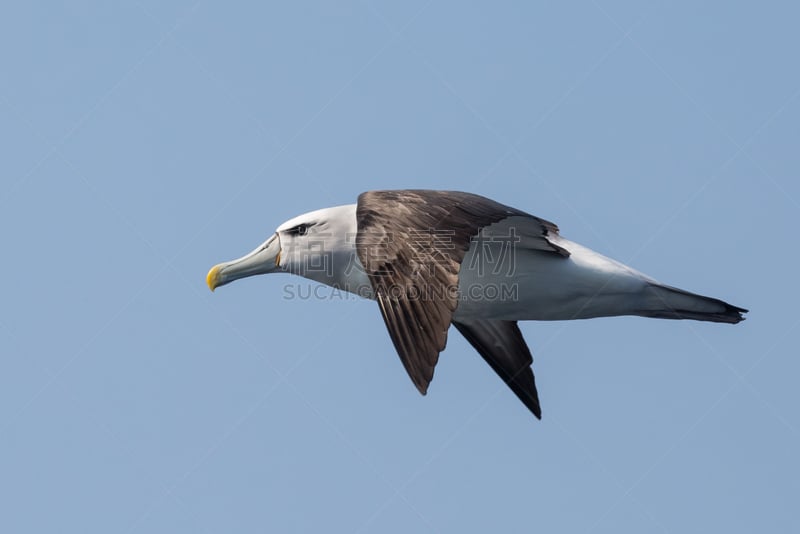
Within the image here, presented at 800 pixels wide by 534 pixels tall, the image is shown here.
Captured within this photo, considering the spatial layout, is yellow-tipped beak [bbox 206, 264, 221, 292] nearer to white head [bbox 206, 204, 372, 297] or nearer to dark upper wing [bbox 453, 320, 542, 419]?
white head [bbox 206, 204, 372, 297]

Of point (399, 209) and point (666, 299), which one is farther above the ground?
point (666, 299)

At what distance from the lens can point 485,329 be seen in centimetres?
2036

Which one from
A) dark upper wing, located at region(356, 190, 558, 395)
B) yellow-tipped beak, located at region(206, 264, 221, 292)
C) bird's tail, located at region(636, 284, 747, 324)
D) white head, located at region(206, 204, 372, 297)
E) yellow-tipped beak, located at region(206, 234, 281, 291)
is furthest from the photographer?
yellow-tipped beak, located at region(206, 264, 221, 292)

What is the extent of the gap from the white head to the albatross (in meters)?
0.01

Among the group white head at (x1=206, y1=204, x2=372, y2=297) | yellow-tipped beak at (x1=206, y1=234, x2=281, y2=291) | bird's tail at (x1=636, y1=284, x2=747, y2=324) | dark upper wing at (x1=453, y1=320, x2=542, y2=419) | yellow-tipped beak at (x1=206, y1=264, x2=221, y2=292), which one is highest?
bird's tail at (x1=636, y1=284, x2=747, y2=324)

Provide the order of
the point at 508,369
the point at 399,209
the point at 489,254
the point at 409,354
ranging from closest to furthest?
the point at 409,354
the point at 399,209
the point at 489,254
the point at 508,369

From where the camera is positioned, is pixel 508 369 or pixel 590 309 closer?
pixel 590 309

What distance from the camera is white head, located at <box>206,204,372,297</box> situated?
719 inches

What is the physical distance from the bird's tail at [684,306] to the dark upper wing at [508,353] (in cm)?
238

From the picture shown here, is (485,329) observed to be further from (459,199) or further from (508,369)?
(459,199)

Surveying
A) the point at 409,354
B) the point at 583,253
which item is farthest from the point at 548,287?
the point at 409,354

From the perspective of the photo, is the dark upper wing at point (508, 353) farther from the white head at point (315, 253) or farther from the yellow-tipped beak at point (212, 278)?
the yellow-tipped beak at point (212, 278)

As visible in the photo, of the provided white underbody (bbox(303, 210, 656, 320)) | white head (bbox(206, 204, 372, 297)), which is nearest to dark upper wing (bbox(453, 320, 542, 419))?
white underbody (bbox(303, 210, 656, 320))

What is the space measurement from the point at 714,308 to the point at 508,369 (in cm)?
331
